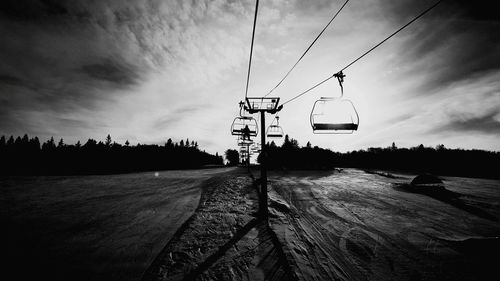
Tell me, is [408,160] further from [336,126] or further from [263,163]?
[336,126]

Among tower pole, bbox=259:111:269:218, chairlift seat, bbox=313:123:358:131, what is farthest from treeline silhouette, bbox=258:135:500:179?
chairlift seat, bbox=313:123:358:131

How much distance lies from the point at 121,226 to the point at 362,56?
37.8 ft

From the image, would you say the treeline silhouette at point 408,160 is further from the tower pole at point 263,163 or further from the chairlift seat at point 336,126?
the chairlift seat at point 336,126

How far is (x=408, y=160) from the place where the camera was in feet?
182

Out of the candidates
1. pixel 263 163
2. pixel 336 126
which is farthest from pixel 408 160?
pixel 336 126

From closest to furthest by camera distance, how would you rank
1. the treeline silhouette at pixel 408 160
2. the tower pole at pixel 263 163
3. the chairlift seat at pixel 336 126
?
the chairlift seat at pixel 336 126 < the tower pole at pixel 263 163 < the treeline silhouette at pixel 408 160

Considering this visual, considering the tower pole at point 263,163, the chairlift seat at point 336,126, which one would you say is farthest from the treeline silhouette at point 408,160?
the chairlift seat at point 336,126

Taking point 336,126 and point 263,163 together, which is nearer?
point 336,126

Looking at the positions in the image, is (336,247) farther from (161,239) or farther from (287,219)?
(161,239)

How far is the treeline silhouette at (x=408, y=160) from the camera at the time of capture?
45369mm

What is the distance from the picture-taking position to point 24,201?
44.5ft

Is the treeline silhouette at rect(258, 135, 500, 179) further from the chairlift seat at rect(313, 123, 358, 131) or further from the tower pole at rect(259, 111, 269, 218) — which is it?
the chairlift seat at rect(313, 123, 358, 131)

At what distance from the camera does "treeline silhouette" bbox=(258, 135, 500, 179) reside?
45.4m

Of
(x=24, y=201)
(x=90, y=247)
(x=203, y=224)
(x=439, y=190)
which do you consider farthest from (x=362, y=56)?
(x=24, y=201)
